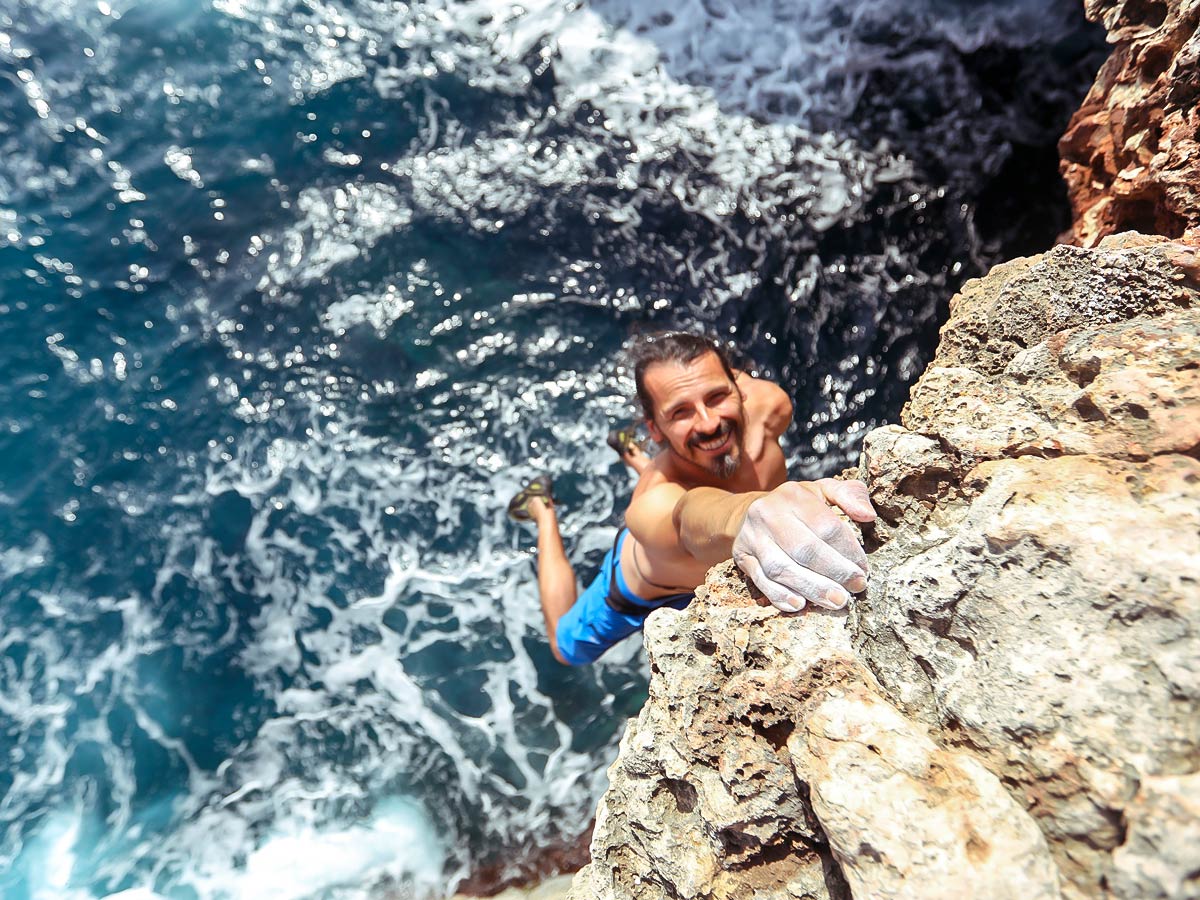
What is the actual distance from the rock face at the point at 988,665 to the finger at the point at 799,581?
0.05 meters

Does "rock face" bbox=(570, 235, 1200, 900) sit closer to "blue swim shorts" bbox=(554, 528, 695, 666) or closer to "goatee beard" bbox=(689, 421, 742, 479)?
"goatee beard" bbox=(689, 421, 742, 479)

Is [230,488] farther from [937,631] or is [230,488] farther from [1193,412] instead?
[1193,412]

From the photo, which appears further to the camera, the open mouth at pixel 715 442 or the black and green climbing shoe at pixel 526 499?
the black and green climbing shoe at pixel 526 499

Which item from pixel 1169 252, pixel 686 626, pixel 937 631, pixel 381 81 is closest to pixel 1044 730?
pixel 937 631

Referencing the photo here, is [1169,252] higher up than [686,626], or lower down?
higher up

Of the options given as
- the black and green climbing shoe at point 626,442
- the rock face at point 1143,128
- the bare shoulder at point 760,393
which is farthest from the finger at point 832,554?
the black and green climbing shoe at point 626,442

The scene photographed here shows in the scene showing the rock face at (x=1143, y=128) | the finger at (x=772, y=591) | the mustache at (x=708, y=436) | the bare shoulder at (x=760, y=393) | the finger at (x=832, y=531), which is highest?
the rock face at (x=1143, y=128)

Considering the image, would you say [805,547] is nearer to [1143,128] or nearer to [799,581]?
[799,581]

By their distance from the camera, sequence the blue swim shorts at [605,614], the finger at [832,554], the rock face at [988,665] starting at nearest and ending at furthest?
the rock face at [988,665] < the finger at [832,554] < the blue swim shorts at [605,614]

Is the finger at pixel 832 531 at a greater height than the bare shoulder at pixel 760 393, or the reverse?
the bare shoulder at pixel 760 393

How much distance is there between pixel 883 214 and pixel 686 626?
4061 millimetres

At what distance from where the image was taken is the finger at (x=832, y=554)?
1682mm

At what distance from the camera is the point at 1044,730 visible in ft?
4.08

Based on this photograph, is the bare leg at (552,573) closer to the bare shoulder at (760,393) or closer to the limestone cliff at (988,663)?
the bare shoulder at (760,393)
